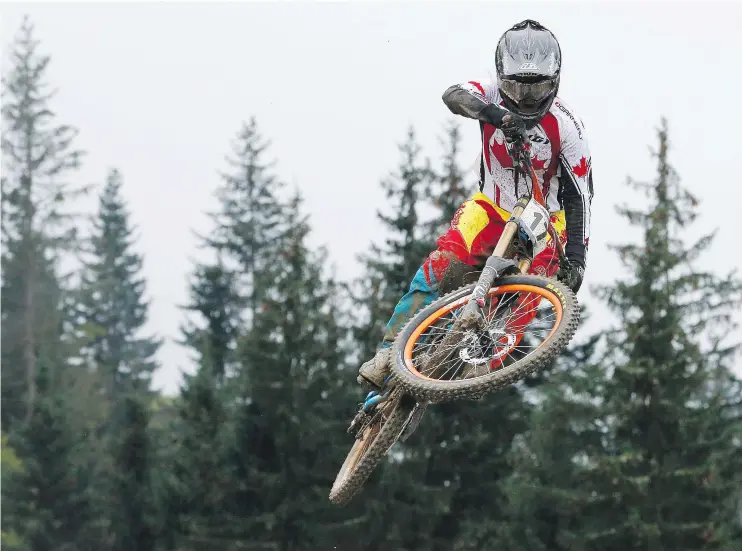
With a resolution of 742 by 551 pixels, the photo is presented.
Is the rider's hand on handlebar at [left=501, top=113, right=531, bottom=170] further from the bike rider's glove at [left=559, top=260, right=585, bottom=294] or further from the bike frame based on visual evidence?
the bike rider's glove at [left=559, top=260, right=585, bottom=294]

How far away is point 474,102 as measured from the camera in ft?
33.1

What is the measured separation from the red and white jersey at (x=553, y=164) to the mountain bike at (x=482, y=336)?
12cm

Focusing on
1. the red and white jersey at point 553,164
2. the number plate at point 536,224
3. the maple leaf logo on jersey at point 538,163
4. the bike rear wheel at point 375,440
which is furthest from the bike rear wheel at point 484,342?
the maple leaf logo on jersey at point 538,163

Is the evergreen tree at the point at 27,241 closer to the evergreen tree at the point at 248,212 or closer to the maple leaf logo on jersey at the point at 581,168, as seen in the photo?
the evergreen tree at the point at 248,212

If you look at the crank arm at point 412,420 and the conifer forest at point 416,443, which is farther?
the conifer forest at point 416,443

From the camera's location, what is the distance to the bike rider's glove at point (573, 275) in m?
10.5

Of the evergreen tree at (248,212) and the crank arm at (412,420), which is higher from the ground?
the evergreen tree at (248,212)

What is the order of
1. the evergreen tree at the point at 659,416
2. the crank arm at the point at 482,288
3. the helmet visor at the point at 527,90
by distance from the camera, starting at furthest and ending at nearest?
the evergreen tree at the point at 659,416
the helmet visor at the point at 527,90
the crank arm at the point at 482,288

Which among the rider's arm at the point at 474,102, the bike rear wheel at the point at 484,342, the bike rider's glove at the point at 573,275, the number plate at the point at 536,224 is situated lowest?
the bike rear wheel at the point at 484,342

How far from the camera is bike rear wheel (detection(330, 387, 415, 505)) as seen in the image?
34.0ft

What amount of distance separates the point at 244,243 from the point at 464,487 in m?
24.1

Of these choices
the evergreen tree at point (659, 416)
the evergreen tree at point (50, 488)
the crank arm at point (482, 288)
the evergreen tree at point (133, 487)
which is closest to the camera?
the crank arm at point (482, 288)

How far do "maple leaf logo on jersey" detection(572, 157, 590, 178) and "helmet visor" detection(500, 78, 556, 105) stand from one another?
676 millimetres

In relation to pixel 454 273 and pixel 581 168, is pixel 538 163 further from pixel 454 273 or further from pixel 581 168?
pixel 454 273
